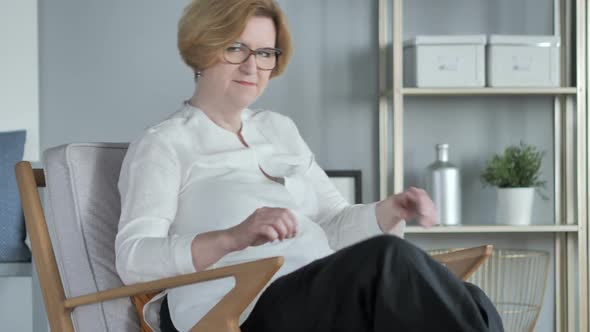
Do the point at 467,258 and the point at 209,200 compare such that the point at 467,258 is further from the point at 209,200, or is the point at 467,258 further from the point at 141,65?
the point at 141,65

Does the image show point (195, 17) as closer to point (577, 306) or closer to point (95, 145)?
point (95, 145)

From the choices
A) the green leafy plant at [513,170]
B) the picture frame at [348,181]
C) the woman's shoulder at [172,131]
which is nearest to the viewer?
the woman's shoulder at [172,131]

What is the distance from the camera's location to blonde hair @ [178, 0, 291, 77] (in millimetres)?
1756

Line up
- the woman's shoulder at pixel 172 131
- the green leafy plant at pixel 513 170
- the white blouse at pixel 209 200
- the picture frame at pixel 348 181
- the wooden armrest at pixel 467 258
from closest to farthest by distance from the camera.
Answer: the white blouse at pixel 209 200, the woman's shoulder at pixel 172 131, the wooden armrest at pixel 467 258, the green leafy plant at pixel 513 170, the picture frame at pixel 348 181

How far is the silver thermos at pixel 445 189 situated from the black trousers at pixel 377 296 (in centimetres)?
165

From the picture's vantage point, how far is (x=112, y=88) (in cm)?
333

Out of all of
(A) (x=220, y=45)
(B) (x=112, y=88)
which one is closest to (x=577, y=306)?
(B) (x=112, y=88)

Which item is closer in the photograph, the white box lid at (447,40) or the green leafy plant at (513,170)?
the white box lid at (447,40)

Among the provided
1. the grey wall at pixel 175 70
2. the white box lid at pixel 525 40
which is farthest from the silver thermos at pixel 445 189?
the white box lid at pixel 525 40

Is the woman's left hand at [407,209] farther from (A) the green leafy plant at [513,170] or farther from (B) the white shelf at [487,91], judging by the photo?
(A) the green leafy plant at [513,170]

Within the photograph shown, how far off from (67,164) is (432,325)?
802 millimetres

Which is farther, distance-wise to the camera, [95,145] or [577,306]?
[577,306]

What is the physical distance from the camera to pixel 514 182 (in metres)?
3.18

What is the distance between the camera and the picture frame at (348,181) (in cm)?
331
